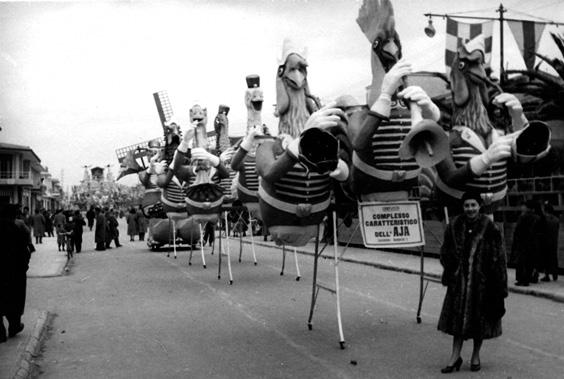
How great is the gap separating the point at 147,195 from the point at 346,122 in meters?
17.1

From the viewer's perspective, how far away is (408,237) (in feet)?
23.9

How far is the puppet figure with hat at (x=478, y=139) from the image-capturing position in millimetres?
6641

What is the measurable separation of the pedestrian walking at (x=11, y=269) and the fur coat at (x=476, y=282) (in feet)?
17.7

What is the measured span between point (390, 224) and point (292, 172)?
131cm

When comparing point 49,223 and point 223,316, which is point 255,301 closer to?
point 223,316

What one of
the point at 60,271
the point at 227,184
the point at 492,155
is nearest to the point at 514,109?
the point at 492,155

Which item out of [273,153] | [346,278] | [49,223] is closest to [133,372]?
[273,153]

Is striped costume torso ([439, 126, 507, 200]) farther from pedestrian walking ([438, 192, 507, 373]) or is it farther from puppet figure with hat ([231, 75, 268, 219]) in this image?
puppet figure with hat ([231, 75, 268, 219])

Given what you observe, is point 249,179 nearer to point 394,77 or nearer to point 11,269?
point 11,269

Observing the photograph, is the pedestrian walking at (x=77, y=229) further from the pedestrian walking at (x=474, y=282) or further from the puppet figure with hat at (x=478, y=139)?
the pedestrian walking at (x=474, y=282)

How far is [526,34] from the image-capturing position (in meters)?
12.7

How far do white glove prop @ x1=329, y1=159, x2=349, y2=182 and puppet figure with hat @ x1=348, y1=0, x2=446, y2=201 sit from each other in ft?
0.28

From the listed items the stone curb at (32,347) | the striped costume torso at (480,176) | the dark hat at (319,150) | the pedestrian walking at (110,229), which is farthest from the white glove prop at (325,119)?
the pedestrian walking at (110,229)

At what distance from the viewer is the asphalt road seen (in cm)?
658
